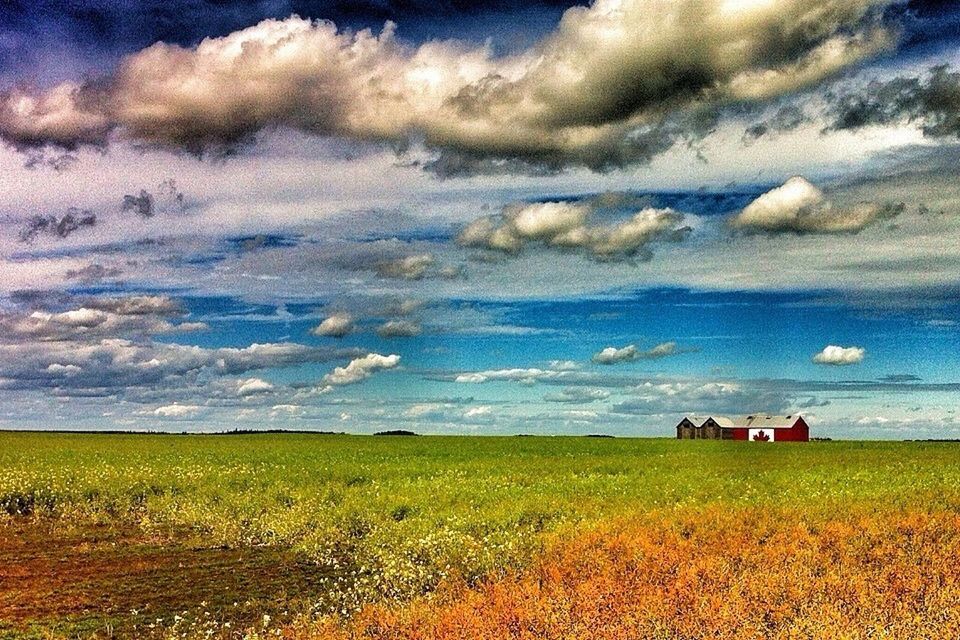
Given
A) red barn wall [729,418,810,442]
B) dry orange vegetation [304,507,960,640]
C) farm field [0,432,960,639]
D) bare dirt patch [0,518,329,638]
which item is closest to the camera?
dry orange vegetation [304,507,960,640]

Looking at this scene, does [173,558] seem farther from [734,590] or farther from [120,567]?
[734,590]

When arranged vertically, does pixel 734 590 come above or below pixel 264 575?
above

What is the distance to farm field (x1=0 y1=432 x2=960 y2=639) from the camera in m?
11.0

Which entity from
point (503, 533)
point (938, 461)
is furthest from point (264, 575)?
point (938, 461)

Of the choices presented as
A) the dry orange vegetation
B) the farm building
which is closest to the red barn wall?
the farm building

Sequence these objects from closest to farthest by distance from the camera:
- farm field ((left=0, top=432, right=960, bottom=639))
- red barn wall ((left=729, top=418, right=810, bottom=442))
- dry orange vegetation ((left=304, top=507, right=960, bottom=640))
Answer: dry orange vegetation ((left=304, top=507, right=960, bottom=640)) < farm field ((left=0, top=432, right=960, bottom=639)) < red barn wall ((left=729, top=418, right=810, bottom=442))

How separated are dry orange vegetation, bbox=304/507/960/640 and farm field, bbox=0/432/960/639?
0.05 meters

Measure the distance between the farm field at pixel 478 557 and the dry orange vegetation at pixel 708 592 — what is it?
0.05 m

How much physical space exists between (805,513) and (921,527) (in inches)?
112

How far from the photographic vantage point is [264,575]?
17.7 m

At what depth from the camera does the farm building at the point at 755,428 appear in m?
120

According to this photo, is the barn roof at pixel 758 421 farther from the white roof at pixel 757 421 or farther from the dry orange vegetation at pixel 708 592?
the dry orange vegetation at pixel 708 592

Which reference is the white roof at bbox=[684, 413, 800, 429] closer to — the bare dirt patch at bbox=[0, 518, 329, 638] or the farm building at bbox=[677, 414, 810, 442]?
the farm building at bbox=[677, 414, 810, 442]

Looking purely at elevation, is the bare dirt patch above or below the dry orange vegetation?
below
